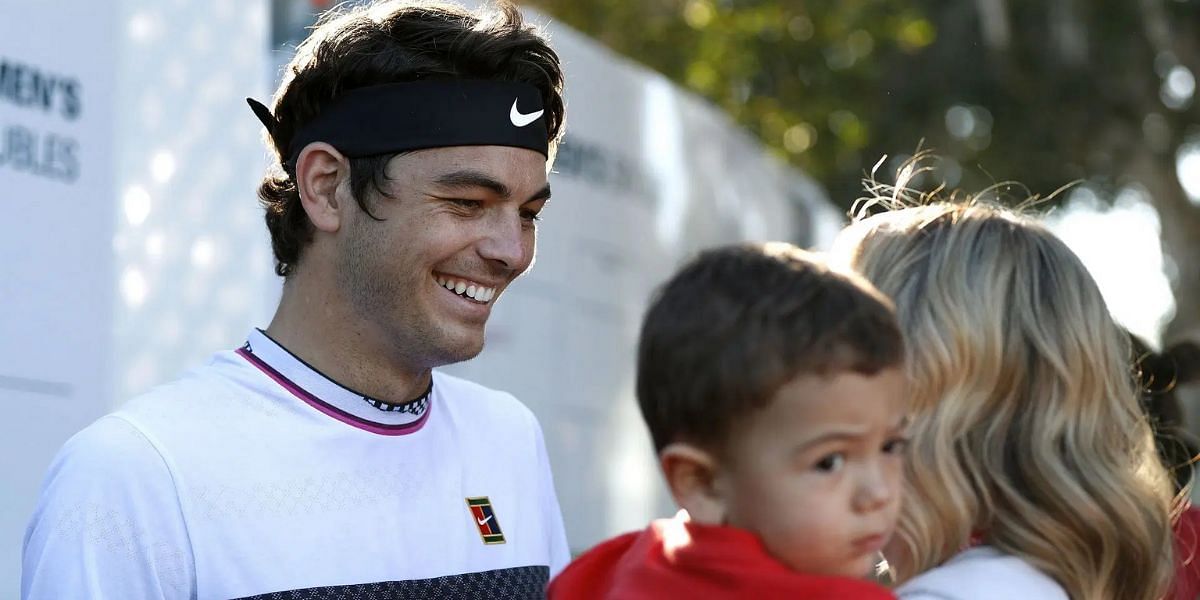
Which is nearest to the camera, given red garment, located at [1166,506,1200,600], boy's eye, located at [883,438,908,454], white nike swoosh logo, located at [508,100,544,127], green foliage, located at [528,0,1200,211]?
boy's eye, located at [883,438,908,454]

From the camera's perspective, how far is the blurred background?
355 centimetres

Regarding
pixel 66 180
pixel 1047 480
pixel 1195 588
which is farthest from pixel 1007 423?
pixel 66 180

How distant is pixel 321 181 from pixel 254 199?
1.02m

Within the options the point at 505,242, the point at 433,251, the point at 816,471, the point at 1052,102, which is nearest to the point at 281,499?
the point at 433,251

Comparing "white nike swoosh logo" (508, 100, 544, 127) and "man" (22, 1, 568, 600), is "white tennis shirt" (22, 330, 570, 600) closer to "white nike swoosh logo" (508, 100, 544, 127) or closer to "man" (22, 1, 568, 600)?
"man" (22, 1, 568, 600)

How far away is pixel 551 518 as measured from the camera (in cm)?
354

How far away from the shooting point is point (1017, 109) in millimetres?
18734

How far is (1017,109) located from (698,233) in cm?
1227

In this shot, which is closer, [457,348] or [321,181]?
[457,348]

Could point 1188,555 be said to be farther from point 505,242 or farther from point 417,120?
point 417,120

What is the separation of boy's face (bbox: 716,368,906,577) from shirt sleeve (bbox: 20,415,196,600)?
111 centimetres

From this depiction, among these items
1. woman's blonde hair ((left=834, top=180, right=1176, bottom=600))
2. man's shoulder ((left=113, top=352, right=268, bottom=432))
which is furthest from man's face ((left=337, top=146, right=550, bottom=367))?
woman's blonde hair ((left=834, top=180, right=1176, bottom=600))

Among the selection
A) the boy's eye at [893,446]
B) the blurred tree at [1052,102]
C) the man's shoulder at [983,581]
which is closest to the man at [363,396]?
the man's shoulder at [983,581]

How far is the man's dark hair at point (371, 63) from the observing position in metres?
3.35
